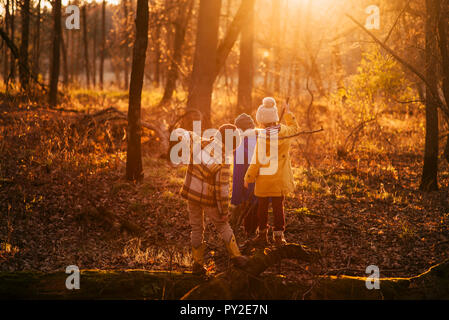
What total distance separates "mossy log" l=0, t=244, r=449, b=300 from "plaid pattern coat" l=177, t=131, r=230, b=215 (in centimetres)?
86

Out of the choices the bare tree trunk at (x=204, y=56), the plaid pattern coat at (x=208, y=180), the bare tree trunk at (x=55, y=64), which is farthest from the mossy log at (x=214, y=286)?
the bare tree trunk at (x=55, y=64)

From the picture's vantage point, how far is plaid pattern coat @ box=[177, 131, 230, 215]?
457 centimetres

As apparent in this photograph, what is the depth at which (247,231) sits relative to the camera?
6629 mm

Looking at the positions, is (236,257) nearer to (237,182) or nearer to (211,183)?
(211,183)

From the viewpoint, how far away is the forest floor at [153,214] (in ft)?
19.6

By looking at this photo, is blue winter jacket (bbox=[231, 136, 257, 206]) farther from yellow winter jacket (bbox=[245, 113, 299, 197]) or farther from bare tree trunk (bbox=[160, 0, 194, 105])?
bare tree trunk (bbox=[160, 0, 194, 105])

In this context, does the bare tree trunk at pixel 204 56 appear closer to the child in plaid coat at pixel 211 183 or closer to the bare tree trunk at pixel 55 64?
the bare tree trunk at pixel 55 64

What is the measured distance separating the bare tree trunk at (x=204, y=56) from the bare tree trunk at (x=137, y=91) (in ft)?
8.65

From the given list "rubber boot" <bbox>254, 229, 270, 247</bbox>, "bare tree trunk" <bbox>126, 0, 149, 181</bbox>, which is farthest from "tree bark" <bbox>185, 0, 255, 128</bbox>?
"rubber boot" <bbox>254, 229, 270, 247</bbox>

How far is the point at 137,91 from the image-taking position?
880cm

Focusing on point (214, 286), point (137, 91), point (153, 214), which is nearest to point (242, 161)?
point (153, 214)

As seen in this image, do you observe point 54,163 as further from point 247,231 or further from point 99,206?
point 247,231

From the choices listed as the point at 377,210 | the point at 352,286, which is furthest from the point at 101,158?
the point at 352,286

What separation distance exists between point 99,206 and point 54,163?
7.10 ft
